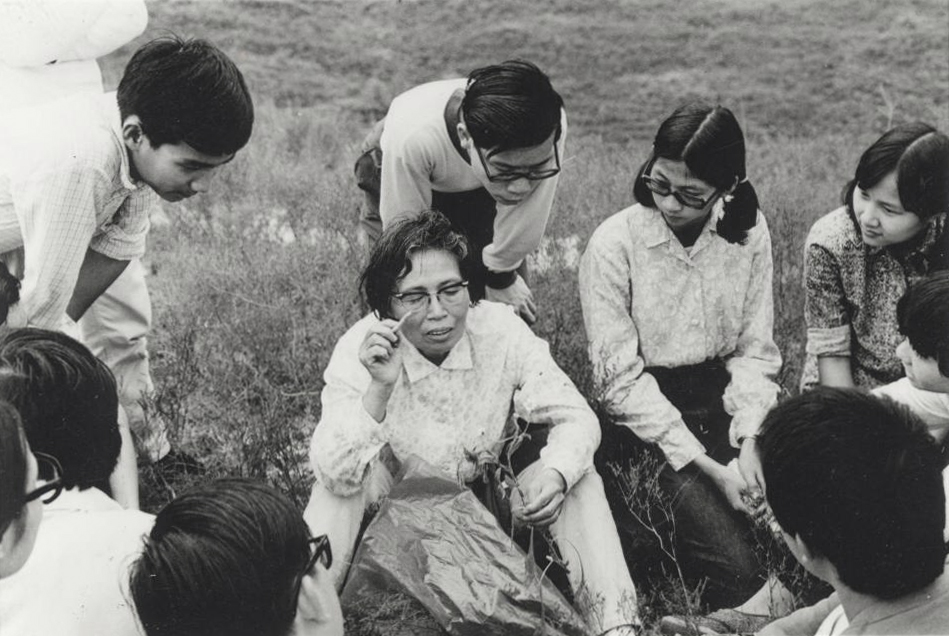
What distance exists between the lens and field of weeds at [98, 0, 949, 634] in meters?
4.19

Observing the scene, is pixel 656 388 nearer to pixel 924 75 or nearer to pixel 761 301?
pixel 761 301

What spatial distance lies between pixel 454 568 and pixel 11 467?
109cm

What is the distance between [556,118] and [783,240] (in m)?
1.94

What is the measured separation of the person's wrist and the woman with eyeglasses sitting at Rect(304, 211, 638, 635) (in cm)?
49

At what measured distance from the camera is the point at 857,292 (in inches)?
126

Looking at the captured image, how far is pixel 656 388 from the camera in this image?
10.1ft

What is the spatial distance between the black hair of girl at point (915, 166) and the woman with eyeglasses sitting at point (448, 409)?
1122 mm

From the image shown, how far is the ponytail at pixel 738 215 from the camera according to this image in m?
3.07

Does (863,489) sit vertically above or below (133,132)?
→ below

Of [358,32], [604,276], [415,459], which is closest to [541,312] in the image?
[604,276]

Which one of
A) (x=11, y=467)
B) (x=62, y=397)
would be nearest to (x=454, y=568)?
(x=62, y=397)

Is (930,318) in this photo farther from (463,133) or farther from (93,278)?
(93,278)

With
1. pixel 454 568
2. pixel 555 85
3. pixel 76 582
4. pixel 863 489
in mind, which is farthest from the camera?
pixel 555 85

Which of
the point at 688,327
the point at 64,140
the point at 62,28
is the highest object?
the point at 62,28
